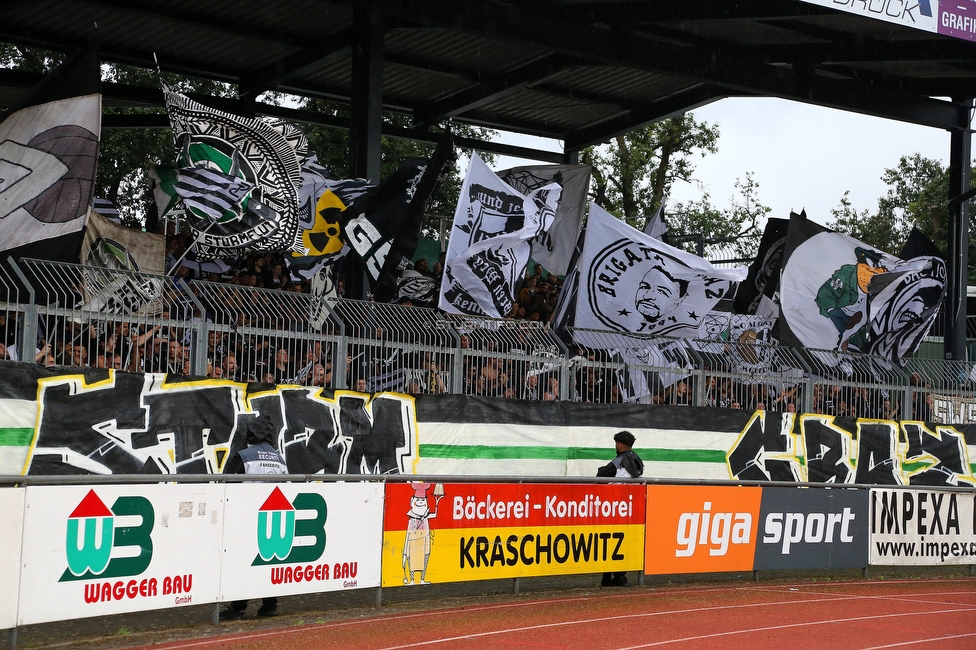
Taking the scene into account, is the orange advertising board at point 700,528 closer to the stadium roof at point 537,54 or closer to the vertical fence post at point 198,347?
the vertical fence post at point 198,347

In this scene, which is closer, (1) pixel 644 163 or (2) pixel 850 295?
(2) pixel 850 295

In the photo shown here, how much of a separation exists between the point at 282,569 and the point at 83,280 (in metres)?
4.21

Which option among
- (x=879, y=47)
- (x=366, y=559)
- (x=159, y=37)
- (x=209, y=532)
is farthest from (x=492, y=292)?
(x=879, y=47)

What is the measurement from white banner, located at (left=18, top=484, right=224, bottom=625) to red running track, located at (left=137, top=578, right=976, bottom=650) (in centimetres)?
60

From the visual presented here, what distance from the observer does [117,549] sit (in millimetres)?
9844

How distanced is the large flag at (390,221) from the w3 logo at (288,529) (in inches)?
230

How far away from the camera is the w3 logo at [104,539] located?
31.4 feet

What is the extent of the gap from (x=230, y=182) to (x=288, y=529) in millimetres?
5925

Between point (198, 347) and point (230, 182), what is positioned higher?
point (230, 182)

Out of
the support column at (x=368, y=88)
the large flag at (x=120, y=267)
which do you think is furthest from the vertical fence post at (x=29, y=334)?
the support column at (x=368, y=88)

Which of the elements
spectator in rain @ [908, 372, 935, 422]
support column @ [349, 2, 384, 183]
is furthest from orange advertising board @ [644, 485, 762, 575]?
support column @ [349, 2, 384, 183]

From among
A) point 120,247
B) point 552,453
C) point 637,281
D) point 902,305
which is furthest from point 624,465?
point 902,305

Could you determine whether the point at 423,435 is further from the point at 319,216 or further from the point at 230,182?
the point at 230,182

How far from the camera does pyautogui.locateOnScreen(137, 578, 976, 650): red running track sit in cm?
1039
